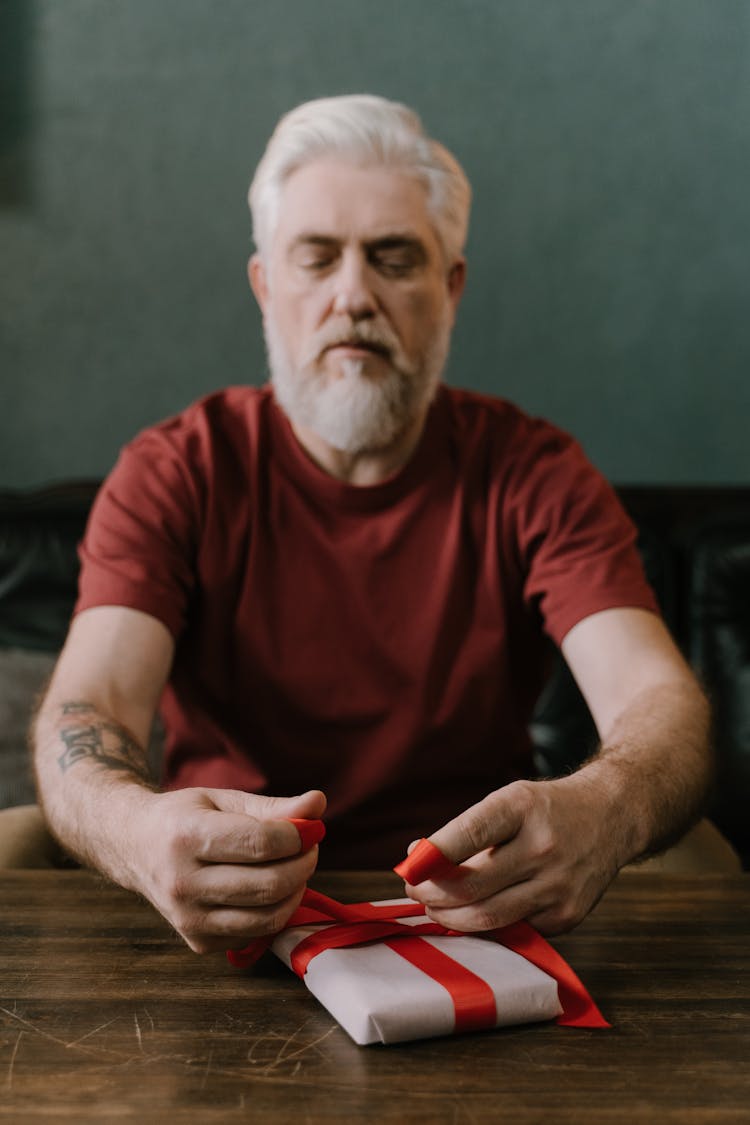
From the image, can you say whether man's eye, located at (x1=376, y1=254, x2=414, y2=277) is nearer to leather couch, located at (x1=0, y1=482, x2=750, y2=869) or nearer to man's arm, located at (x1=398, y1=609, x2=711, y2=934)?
man's arm, located at (x1=398, y1=609, x2=711, y2=934)

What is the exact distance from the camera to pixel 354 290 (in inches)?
55.7

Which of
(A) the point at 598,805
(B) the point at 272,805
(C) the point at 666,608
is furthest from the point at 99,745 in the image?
(C) the point at 666,608

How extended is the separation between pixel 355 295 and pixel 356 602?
384 mm

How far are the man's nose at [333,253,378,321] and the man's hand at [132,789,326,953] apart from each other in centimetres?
80

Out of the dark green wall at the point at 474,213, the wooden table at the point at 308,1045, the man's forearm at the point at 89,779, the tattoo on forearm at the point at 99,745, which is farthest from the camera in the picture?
the dark green wall at the point at 474,213

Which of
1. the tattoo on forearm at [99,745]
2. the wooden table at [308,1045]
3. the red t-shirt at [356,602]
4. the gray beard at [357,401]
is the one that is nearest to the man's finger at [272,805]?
the wooden table at [308,1045]

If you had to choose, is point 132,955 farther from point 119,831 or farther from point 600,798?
point 600,798

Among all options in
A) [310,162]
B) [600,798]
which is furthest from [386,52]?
[600,798]

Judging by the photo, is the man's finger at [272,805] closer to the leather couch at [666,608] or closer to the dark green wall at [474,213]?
the leather couch at [666,608]

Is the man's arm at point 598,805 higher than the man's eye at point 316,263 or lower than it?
lower

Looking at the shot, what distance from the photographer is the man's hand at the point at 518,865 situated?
0.77 m

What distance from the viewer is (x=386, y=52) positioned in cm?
231

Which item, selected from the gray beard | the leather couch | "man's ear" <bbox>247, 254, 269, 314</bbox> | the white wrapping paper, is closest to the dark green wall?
the leather couch

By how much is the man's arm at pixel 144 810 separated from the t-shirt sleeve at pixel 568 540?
46 cm
